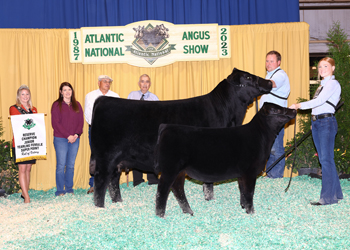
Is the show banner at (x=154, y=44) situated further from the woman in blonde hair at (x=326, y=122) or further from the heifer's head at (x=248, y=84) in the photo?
the woman in blonde hair at (x=326, y=122)

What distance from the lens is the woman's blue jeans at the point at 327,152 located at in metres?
3.77

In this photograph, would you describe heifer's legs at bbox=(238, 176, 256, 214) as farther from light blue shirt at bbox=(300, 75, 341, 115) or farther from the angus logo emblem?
the angus logo emblem

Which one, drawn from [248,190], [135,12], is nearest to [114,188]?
[248,190]

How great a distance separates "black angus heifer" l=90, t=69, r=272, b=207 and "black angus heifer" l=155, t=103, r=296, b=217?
18.6 inches

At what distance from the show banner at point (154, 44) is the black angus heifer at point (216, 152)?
300 cm

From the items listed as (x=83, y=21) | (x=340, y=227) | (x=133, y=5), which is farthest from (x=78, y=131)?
(x=340, y=227)

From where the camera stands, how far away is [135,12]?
6.32 meters

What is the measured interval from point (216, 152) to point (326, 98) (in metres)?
1.57

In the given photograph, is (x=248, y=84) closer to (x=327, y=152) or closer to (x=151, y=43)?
(x=327, y=152)

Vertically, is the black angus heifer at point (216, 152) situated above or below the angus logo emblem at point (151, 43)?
below

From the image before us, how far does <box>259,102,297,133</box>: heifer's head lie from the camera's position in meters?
3.47

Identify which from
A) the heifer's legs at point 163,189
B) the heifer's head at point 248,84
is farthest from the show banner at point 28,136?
the heifer's head at point 248,84

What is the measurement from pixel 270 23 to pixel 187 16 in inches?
65.9

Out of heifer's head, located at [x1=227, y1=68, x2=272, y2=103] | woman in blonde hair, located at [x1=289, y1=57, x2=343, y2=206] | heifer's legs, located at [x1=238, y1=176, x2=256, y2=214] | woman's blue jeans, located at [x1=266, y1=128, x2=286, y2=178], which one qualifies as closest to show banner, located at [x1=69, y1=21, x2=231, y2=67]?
woman's blue jeans, located at [x1=266, y1=128, x2=286, y2=178]
